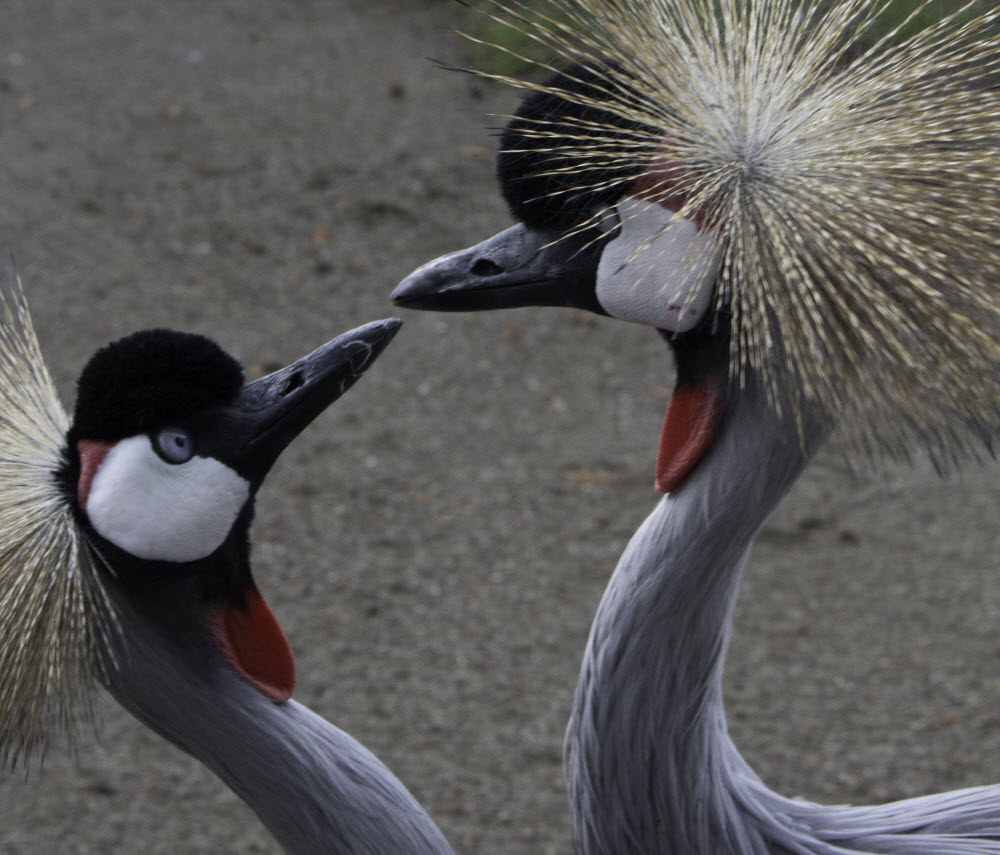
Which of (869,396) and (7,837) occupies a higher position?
(869,396)

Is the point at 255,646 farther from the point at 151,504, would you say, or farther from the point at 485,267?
the point at 485,267

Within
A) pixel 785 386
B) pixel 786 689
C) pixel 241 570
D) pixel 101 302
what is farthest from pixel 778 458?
pixel 101 302

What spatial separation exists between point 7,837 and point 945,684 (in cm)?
149

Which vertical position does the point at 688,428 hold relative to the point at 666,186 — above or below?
below

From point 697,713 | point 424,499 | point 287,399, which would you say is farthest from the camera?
point 424,499

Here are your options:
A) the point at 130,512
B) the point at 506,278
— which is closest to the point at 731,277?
the point at 506,278

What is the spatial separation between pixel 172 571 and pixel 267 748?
177 millimetres

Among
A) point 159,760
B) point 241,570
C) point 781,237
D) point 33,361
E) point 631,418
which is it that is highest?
point 631,418

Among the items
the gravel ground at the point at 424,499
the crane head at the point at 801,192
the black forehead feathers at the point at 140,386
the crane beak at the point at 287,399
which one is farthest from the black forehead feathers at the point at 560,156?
the gravel ground at the point at 424,499

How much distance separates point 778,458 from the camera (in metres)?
0.93

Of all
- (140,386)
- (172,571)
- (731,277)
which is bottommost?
(172,571)

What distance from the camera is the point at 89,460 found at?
2.79 feet

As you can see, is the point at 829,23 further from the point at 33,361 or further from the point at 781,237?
the point at 33,361

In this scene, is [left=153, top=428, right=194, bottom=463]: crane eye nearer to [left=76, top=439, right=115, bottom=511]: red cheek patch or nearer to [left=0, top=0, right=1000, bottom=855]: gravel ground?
[left=76, top=439, right=115, bottom=511]: red cheek patch
